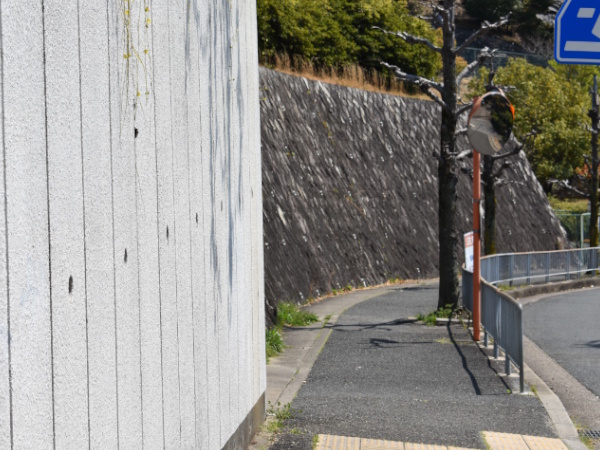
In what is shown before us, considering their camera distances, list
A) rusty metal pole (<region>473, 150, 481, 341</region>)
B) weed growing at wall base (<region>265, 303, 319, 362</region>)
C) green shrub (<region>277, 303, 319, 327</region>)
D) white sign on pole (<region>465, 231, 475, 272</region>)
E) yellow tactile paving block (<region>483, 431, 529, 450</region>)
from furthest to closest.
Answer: white sign on pole (<region>465, 231, 475, 272</region>), green shrub (<region>277, 303, 319, 327</region>), weed growing at wall base (<region>265, 303, 319, 362</region>), rusty metal pole (<region>473, 150, 481, 341</region>), yellow tactile paving block (<region>483, 431, 529, 450</region>)

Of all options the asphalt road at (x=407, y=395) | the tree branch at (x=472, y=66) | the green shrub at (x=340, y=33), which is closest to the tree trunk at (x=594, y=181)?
the green shrub at (x=340, y=33)

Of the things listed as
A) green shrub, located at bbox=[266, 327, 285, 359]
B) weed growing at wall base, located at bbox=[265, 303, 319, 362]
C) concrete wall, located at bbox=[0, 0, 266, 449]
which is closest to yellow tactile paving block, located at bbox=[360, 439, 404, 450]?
concrete wall, located at bbox=[0, 0, 266, 449]

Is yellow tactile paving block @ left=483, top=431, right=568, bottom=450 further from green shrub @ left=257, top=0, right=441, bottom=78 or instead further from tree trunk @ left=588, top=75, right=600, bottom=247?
tree trunk @ left=588, top=75, right=600, bottom=247

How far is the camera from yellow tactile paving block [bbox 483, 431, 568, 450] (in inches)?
269

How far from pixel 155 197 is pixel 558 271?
2356 cm

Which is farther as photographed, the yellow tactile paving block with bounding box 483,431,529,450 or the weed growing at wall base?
the weed growing at wall base

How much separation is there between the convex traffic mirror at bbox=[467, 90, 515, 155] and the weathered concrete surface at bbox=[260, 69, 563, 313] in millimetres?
4365

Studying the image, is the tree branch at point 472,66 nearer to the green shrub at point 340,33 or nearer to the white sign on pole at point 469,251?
the white sign on pole at point 469,251

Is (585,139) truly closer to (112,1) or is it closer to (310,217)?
(310,217)

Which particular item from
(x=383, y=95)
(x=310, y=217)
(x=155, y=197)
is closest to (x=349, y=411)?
(x=155, y=197)

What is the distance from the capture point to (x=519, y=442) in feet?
22.9

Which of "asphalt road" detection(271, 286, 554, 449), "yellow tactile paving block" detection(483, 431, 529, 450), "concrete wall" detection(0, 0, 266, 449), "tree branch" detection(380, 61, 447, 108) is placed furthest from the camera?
"tree branch" detection(380, 61, 447, 108)

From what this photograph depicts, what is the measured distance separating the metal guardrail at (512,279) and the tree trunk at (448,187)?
0.33 metres

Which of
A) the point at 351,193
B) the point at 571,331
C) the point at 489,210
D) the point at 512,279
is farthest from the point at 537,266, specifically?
the point at 571,331
